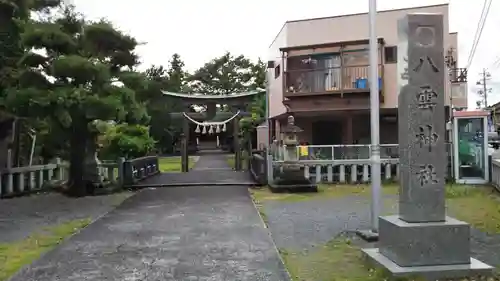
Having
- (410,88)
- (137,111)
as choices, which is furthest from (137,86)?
(410,88)

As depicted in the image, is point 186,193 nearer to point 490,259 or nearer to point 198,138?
point 490,259

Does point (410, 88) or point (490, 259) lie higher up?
point (410, 88)

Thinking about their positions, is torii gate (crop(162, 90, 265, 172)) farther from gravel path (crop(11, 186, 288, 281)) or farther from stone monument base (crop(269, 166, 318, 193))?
gravel path (crop(11, 186, 288, 281))

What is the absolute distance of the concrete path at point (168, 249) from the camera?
5613 millimetres

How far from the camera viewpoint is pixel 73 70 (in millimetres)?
12234

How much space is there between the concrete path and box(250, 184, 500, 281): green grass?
1.07ft

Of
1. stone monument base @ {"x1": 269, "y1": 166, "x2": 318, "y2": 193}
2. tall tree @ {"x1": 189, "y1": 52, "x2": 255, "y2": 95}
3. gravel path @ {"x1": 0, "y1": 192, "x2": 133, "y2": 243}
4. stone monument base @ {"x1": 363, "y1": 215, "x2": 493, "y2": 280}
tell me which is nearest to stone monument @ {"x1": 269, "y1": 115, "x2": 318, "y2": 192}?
stone monument base @ {"x1": 269, "y1": 166, "x2": 318, "y2": 193}

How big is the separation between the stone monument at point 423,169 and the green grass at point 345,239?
384mm

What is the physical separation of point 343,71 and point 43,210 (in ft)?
42.4

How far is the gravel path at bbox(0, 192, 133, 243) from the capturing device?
9.04 meters

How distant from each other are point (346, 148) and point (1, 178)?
34.7ft

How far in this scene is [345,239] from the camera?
7.64 meters

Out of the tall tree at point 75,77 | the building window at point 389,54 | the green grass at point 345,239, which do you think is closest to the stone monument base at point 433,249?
the green grass at point 345,239

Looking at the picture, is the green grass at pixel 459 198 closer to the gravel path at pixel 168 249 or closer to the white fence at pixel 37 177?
the gravel path at pixel 168 249
